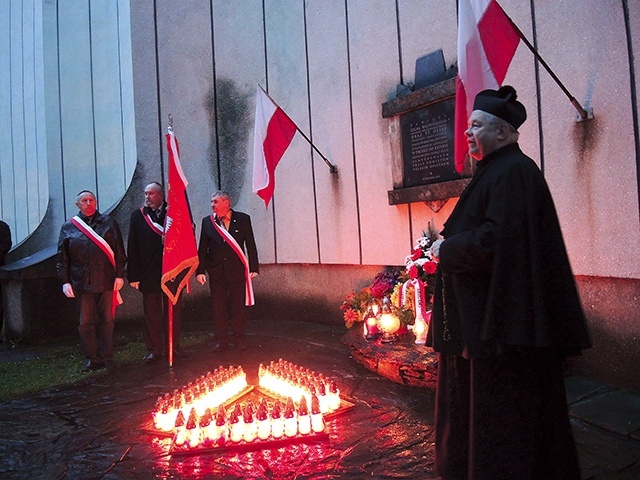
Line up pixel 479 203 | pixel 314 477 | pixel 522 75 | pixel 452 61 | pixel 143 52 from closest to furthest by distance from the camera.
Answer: pixel 479 203 < pixel 314 477 < pixel 522 75 < pixel 452 61 < pixel 143 52

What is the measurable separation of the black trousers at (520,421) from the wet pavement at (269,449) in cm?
68

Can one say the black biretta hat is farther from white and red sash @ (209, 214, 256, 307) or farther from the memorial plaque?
white and red sash @ (209, 214, 256, 307)

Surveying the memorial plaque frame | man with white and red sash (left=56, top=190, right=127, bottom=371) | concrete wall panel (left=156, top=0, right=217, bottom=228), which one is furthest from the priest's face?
concrete wall panel (left=156, top=0, right=217, bottom=228)

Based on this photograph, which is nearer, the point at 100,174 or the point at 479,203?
the point at 479,203

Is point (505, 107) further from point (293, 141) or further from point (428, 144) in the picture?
point (293, 141)

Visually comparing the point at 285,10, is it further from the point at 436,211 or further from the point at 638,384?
the point at 638,384

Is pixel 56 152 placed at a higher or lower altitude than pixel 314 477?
higher

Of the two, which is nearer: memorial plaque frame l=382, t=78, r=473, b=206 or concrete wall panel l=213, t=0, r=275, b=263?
A: memorial plaque frame l=382, t=78, r=473, b=206

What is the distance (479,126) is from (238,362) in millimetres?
4019

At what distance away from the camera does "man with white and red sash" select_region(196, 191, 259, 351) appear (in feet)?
19.5

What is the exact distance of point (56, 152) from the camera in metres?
8.84

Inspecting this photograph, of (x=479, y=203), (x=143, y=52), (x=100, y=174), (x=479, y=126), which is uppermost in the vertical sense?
(x=143, y=52)

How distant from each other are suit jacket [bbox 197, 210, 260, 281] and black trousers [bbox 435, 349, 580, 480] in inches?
159

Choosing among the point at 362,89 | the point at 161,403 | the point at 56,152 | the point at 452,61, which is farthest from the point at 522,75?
the point at 56,152
